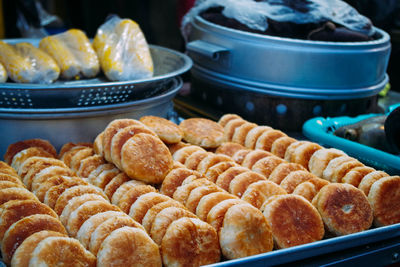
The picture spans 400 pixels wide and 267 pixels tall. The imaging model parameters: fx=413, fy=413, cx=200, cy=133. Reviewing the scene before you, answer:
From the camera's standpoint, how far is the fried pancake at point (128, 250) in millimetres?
1116

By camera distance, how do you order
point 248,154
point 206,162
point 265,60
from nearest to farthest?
point 206,162 → point 248,154 → point 265,60

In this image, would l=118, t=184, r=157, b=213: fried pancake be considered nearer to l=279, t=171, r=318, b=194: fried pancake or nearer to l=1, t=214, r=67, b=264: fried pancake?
l=1, t=214, r=67, b=264: fried pancake

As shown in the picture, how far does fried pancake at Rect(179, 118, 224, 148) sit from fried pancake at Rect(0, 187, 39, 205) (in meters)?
0.80

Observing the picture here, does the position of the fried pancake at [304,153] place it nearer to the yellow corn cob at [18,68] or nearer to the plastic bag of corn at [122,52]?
the plastic bag of corn at [122,52]

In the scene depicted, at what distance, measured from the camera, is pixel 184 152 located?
1818 millimetres

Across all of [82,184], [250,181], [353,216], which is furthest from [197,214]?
[353,216]

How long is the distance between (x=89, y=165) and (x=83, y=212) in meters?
0.43

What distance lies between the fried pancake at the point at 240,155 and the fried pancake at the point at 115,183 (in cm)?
52

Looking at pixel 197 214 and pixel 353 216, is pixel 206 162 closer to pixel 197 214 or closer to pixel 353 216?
pixel 197 214

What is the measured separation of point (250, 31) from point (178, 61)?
497mm

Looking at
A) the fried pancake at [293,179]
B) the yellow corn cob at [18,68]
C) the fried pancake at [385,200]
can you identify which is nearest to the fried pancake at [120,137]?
the fried pancake at [293,179]

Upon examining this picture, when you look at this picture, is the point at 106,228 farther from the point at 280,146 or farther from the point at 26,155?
the point at 280,146

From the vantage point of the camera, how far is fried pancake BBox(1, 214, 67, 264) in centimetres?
116

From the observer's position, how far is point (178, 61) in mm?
2613
